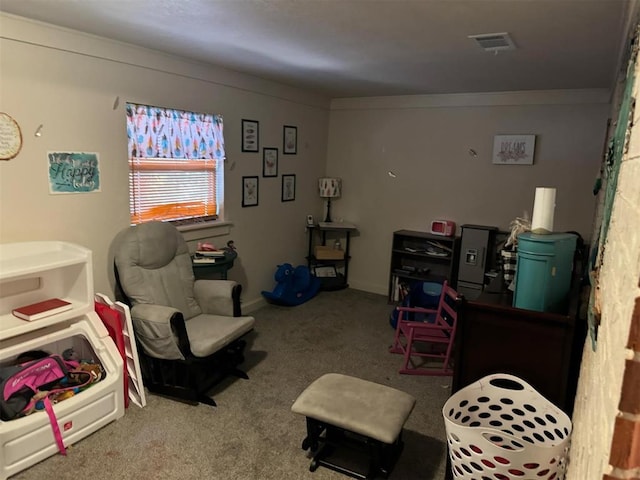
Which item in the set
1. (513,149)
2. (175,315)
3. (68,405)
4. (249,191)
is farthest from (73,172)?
(513,149)

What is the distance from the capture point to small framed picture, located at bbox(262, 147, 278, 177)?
446 cm

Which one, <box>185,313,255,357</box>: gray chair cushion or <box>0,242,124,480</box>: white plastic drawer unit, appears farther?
<box>185,313,255,357</box>: gray chair cushion

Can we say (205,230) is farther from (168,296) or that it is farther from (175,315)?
(175,315)

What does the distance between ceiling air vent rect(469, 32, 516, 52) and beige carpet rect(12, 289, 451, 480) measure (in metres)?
2.28

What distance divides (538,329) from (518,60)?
82.0 inches

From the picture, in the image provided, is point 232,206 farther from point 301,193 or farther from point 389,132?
point 389,132

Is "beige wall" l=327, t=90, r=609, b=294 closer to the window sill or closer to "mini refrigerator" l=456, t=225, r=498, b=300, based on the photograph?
"mini refrigerator" l=456, t=225, r=498, b=300

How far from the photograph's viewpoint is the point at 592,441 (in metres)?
0.94

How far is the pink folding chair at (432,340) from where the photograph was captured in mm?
3371

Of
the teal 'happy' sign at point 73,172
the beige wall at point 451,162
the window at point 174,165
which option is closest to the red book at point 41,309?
the teal 'happy' sign at point 73,172

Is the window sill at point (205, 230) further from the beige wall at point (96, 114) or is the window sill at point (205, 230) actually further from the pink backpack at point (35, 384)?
the pink backpack at point (35, 384)

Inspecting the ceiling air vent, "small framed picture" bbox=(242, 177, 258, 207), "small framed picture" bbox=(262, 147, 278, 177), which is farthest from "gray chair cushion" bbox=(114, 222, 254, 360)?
the ceiling air vent

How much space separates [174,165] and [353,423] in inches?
100

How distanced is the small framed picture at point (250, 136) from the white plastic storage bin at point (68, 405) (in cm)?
214
